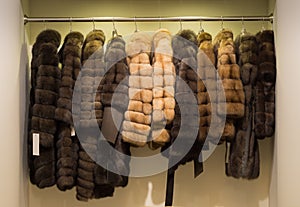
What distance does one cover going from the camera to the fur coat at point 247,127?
9.11 feet

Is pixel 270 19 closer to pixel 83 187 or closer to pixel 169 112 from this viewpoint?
pixel 169 112

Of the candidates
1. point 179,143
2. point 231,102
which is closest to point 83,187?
point 179,143

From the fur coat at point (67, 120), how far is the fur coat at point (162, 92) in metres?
0.45

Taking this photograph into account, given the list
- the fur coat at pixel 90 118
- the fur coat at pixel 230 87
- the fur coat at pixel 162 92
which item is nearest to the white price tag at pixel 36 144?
the fur coat at pixel 90 118

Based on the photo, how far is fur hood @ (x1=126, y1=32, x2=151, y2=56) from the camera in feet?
9.12

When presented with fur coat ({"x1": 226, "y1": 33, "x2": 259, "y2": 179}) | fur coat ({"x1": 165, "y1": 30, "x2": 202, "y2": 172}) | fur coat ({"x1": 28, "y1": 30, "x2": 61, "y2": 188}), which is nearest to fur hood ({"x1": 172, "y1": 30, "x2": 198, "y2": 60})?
fur coat ({"x1": 165, "y1": 30, "x2": 202, "y2": 172})

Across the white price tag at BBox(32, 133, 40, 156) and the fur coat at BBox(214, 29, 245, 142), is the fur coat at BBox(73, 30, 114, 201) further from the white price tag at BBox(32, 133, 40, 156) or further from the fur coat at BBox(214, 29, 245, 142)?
the fur coat at BBox(214, 29, 245, 142)

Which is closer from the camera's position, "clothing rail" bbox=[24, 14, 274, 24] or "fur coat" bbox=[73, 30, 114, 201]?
"fur coat" bbox=[73, 30, 114, 201]

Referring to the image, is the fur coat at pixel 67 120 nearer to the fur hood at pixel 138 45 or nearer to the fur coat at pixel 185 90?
the fur hood at pixel 138 45

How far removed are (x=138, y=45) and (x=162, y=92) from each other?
0.31 m

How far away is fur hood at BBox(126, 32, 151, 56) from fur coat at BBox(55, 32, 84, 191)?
0.29 m

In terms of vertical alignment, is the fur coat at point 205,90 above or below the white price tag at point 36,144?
above
